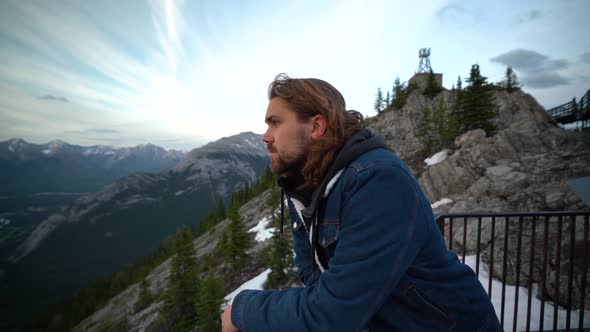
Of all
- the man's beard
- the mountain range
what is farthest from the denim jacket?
the mountain range

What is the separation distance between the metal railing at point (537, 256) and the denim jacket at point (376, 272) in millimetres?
2056

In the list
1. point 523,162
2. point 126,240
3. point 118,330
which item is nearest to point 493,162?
point 523,162

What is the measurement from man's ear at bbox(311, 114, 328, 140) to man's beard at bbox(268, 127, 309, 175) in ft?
0.24

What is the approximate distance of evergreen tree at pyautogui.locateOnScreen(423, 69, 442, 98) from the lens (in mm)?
43031

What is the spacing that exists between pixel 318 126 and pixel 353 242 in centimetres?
84

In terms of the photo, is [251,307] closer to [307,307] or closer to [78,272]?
[307,307]

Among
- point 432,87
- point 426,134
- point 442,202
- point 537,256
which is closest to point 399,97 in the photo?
point 432,87

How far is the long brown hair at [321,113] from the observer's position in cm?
163

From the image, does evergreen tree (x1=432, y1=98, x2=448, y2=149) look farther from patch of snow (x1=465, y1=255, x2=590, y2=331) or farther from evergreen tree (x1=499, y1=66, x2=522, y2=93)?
patch of snow (x1=465, y1=255, x2=590, y2=331)

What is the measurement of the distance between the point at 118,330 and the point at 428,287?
4652 centimetres

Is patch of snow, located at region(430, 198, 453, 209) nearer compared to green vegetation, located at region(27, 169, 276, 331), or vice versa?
patch of snow, located at region(430, 198, 453, 209)

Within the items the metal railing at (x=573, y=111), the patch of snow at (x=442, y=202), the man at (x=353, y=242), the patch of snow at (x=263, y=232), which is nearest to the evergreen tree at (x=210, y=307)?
the patch of snow at (x=263, y=232)

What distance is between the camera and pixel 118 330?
33469 millimetres

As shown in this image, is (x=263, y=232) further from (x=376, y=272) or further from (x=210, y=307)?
(x=376, y=272)
